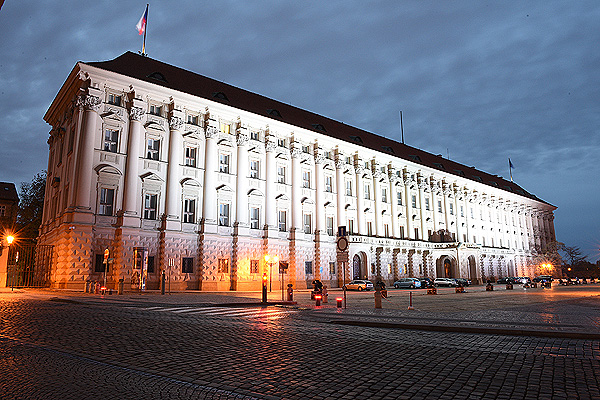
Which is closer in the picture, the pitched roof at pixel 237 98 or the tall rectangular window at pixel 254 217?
the pitched roof at pixel 237 98

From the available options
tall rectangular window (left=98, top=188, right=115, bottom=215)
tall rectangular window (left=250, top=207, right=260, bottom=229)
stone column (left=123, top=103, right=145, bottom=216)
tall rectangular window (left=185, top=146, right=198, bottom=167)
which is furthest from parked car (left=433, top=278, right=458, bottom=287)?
tall rectangular window (left=98, top=188, right=115, bottom=215)

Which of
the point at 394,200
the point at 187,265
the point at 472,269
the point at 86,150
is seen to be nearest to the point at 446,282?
the point at 394,200

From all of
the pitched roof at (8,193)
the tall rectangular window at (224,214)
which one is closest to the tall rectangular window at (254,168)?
the tall rectangular window at (224,214)

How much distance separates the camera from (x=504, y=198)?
8319 centimetres

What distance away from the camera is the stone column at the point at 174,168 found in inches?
1470

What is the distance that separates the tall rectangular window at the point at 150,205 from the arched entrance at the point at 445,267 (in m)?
45.5

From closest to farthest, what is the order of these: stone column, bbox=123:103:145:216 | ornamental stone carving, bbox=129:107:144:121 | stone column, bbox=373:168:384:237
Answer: stone column, bbox=123:103:145:216
ornamental stone carving, bbox=129:107:144:121
stone column, bbox=373:168:384:237

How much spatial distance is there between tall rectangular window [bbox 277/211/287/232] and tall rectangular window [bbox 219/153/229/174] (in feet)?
26.3

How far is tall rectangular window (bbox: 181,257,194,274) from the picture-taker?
37.3 meters

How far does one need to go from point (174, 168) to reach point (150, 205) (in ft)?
13.3

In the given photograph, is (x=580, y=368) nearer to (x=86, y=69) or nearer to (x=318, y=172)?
(x=86, y=69)

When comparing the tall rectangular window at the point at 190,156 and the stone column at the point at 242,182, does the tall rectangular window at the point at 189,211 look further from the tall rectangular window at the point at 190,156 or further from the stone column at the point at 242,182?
the stone column at the point at 242,182

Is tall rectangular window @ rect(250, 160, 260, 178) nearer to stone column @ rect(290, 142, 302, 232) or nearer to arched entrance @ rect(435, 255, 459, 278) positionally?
stone column @ rect(290, 142, 302, 232)

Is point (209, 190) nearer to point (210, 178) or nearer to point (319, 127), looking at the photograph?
point (210, 178)
